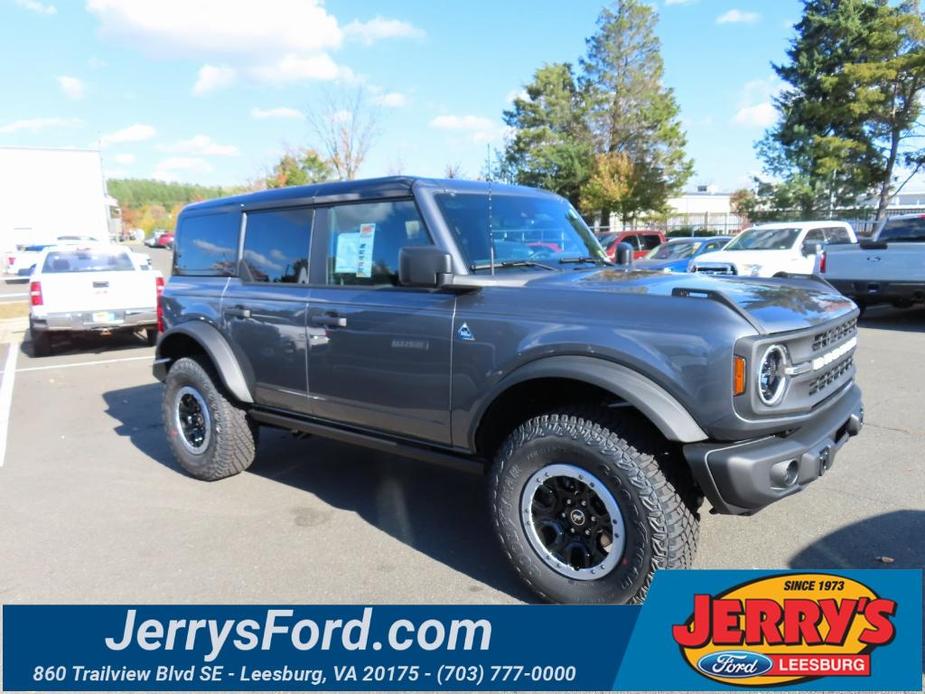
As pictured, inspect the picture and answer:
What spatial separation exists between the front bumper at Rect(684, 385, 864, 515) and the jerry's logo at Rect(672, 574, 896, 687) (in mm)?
323

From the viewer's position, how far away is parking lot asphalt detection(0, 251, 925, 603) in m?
3.38

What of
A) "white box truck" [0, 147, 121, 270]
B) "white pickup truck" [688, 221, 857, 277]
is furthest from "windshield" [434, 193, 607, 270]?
"white box truck" [0, 147, 121, 270]

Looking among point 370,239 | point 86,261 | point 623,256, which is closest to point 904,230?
point 623,256

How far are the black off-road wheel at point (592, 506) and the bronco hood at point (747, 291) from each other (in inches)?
23.9

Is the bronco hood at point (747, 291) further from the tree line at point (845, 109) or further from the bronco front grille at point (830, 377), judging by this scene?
the tree line at point (845, 109)

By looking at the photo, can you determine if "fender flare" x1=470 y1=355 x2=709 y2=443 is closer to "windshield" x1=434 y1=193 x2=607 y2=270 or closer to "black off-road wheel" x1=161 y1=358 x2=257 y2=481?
"windshield" x1=434 y1=193 x2=607 y2=270

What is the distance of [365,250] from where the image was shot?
380 cm

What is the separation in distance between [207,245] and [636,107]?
3710 centimetres

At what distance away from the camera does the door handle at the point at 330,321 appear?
3.77 m

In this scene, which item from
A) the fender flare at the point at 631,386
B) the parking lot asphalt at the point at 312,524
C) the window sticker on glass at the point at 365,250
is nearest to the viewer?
the fender flare at the point at 631,386

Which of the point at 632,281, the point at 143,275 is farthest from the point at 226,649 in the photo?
the point at 143,275

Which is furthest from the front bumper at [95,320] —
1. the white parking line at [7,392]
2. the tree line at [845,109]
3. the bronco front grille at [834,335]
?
the tree line at [845,109]

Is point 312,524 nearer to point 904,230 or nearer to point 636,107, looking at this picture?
point 904,230

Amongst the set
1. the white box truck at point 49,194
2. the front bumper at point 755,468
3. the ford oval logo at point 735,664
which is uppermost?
the white box truck at point 49,194
